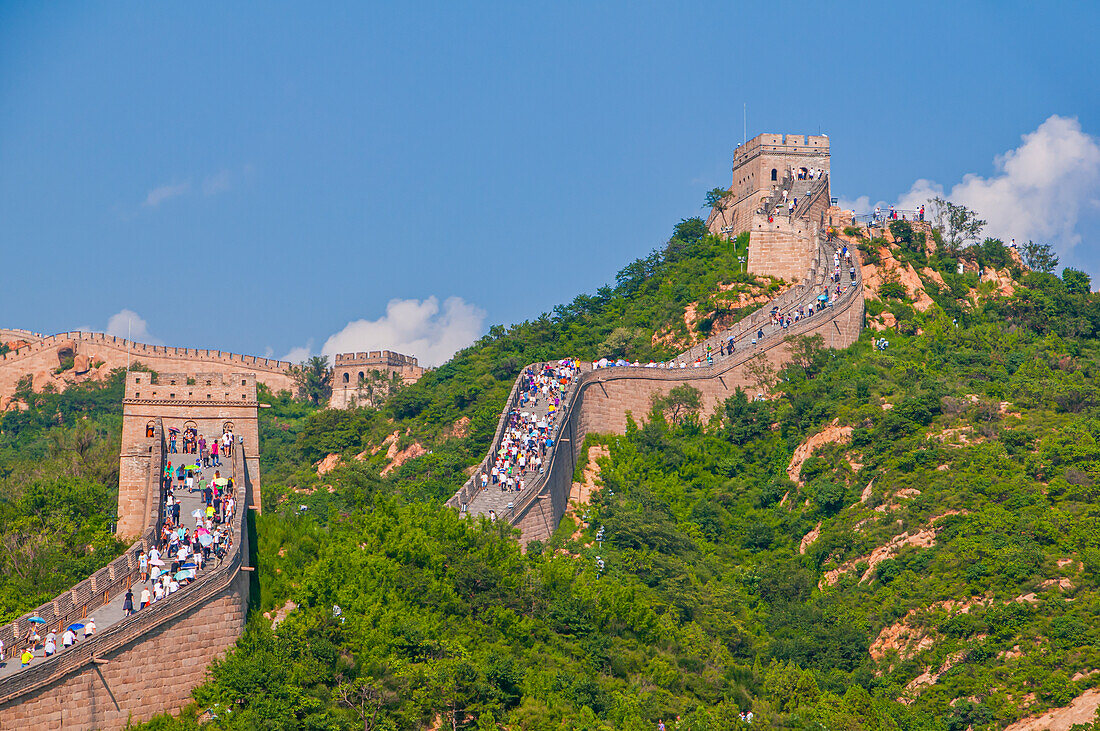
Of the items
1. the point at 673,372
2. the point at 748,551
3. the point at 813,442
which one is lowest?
the point at 748,551

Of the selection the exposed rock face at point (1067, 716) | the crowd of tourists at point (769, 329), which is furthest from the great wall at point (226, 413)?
the exposed rock face at point (1067, 716)

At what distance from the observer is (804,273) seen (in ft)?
217

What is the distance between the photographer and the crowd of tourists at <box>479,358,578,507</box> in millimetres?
48781

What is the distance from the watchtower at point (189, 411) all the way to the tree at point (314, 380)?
1657 inches

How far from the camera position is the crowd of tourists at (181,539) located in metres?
31.8

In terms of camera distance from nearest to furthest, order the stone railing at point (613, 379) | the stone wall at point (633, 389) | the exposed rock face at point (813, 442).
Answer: the stone railing at point (613, 379) → the stone wall at point (633, 389) → the exposed rock face at point (813, 442)

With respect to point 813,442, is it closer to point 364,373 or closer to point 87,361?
point 364,373

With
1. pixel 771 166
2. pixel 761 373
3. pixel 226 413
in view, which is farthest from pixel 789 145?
pixel 226 413

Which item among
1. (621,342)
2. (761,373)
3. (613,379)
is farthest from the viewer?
(621,342)

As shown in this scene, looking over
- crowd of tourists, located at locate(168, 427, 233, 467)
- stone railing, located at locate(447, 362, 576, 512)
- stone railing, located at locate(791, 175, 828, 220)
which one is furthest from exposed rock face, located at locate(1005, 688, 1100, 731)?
stone railing, located at locate(791, 175, 828, 220)

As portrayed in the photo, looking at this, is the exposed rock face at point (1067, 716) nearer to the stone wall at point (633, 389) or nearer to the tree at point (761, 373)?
the stone wall at point (633, 389)

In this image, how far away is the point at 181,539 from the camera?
3703 centimetres

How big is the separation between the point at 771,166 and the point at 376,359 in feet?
75.8

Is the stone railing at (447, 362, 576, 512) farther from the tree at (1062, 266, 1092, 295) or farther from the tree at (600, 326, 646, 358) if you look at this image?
the tree at (1062, 266, 1092, 295)
